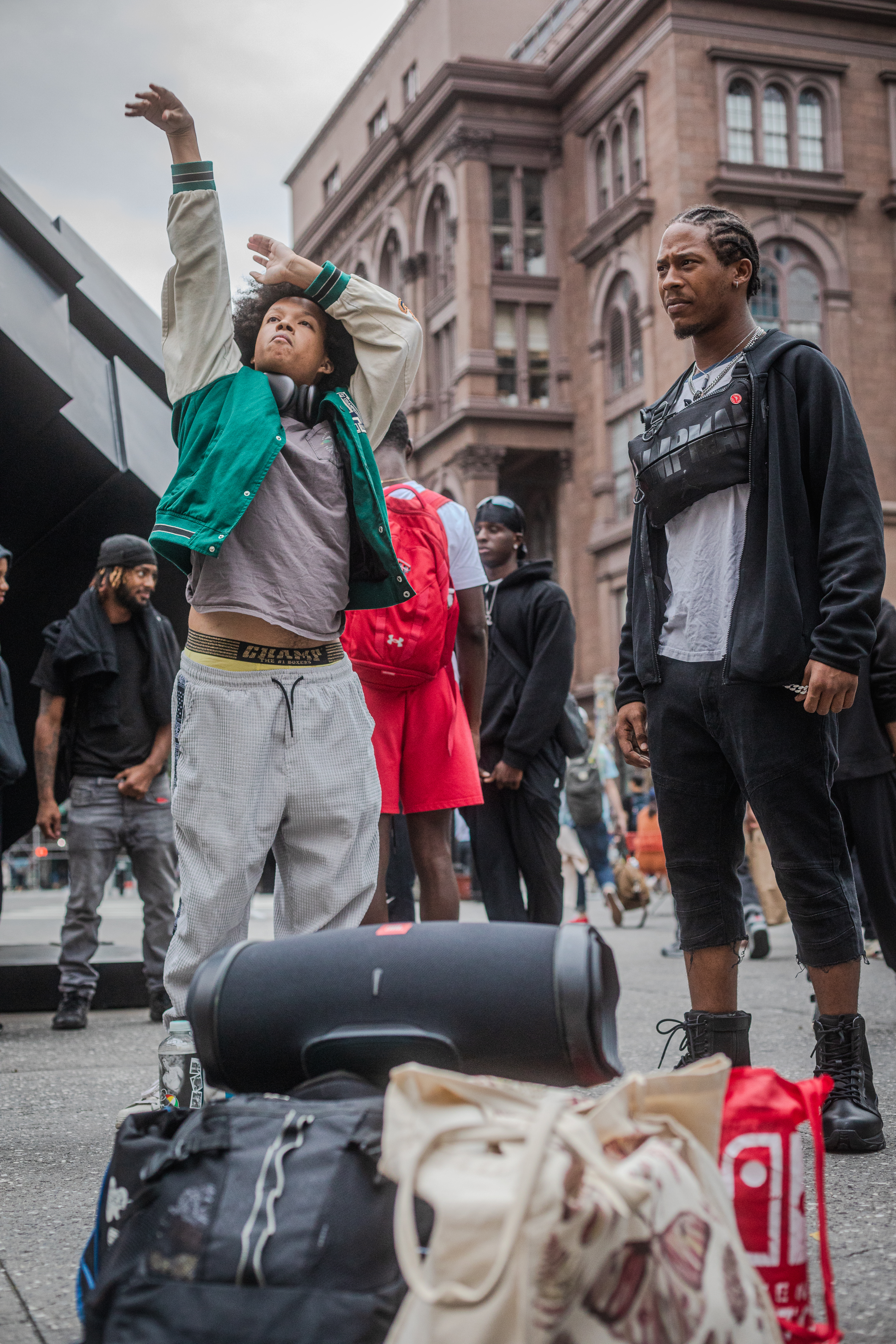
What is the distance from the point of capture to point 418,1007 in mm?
1860

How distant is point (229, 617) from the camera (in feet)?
9.00

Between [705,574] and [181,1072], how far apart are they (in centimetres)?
158

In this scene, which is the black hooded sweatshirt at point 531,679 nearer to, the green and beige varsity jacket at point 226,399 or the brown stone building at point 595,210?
the green and beige varsity jacket at point 226,399

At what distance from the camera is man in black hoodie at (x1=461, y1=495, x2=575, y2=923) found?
4.85m

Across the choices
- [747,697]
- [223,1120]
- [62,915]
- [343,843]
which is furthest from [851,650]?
[62,915]

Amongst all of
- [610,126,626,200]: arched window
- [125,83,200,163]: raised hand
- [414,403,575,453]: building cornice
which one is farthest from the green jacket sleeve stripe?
[414,403,575,453]: building cornice

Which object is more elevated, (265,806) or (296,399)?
(296,399)

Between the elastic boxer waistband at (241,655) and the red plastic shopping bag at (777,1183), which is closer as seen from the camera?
the red plastic shopping bag at (777,1183)

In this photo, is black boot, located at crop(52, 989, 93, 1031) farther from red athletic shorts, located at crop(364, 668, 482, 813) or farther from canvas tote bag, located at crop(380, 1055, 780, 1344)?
canvas tote bag, located at crop(380, 1055, 780, 1344)

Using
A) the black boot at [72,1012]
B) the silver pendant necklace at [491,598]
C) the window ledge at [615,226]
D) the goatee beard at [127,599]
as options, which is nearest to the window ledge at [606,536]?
the window ledge at [615,226]

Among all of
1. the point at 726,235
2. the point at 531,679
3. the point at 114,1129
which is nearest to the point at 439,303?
the point at 531,679

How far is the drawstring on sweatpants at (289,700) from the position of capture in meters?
2.70

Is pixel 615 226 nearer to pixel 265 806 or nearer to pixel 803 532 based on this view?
pixel 803 532

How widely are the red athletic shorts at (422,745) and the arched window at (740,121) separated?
31592 mm
